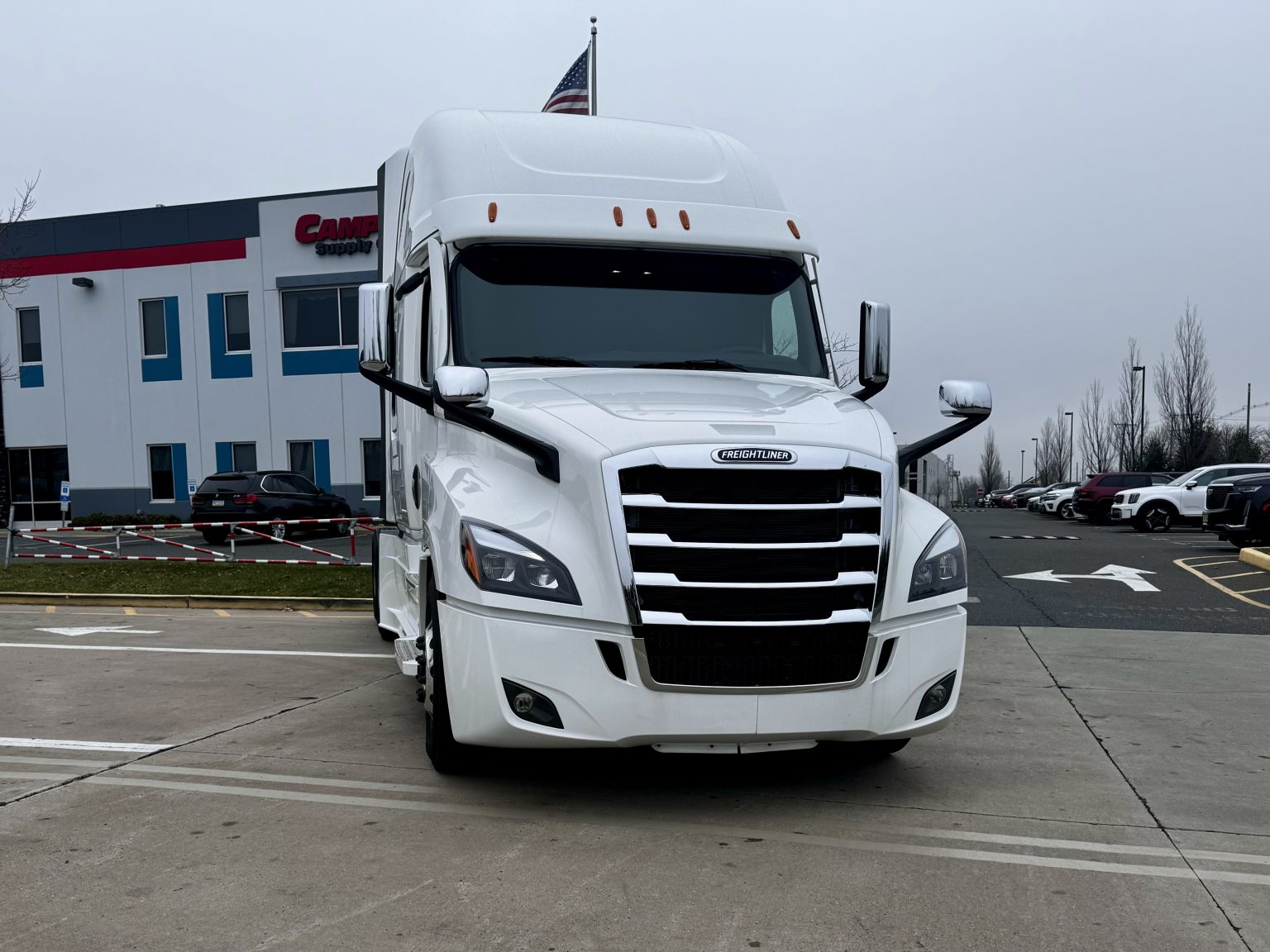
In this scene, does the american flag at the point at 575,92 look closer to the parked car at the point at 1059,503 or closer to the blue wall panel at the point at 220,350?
the blue wall panel at the point at 220,350

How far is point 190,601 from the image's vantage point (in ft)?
45.8

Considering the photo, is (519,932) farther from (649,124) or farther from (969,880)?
(649,124)

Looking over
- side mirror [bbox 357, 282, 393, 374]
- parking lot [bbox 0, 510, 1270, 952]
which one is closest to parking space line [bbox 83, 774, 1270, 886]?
parking lot [bbox 0, 510, 1270, 952]

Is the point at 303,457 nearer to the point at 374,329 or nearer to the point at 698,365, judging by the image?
the point at 374,329

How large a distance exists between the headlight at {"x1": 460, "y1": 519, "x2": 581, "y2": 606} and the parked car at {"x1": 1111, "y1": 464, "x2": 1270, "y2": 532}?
27.6 m

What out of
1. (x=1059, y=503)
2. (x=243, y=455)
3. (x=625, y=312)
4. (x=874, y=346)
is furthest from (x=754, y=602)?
(x=1059, y=503)

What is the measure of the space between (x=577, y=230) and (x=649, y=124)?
56.4 inches

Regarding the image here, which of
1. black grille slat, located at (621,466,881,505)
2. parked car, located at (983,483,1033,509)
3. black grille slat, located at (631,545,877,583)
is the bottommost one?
parked car, located at (983,483,1033,509)

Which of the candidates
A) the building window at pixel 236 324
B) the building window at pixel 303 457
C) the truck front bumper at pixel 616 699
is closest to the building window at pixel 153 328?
the building window at pixel 236 324

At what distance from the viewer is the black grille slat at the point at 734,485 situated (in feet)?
15.6

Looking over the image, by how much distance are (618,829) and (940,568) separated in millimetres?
1796

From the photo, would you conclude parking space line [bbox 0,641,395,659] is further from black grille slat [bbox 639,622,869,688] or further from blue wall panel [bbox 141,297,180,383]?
blue wall panel [bbox 141,297,180,383]

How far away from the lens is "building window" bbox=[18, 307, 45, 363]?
111ft

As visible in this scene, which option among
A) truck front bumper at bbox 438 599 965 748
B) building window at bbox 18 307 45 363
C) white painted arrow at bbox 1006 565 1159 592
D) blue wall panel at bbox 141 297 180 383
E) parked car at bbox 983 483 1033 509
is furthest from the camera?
parked car at bbox 983 483 1033 509
